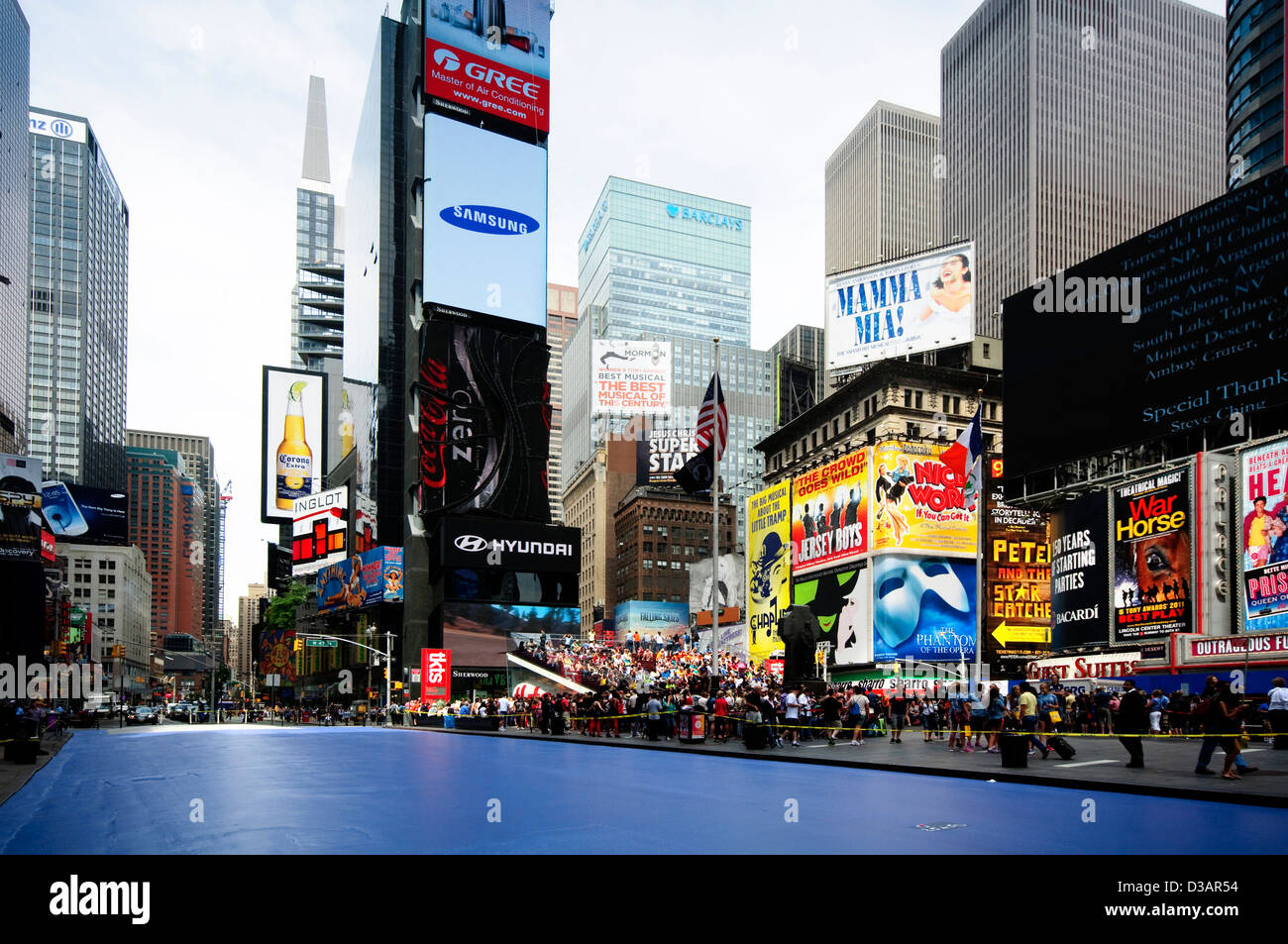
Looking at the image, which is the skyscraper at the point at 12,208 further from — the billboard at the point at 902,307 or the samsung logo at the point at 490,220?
the billboard at the point at 902,307

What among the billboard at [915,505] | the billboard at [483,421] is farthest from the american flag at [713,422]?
the billboard at [483,421]

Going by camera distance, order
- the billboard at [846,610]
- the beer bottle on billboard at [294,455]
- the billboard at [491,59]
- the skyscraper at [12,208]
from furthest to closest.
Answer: the beer bottle on billboard at [294,455], the skyscraper at [12,208], the billboard at [491,59], the billboard at [846,610]

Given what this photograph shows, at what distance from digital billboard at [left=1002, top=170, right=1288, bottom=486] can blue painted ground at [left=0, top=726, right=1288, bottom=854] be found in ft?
110

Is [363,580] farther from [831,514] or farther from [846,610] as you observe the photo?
[846,610]

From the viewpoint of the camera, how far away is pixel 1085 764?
72.5ft

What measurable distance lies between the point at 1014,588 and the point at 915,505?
9382 mm

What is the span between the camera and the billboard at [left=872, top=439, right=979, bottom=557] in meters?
79.8

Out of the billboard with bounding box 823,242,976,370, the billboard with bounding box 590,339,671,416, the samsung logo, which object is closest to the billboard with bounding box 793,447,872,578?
the billboard with bounding box 823,242,976,370

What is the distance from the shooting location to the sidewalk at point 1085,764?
16.7m

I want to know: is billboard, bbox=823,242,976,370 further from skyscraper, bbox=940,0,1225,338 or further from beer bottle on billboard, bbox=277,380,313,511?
skyscraper, bbox=940,0,1225,338

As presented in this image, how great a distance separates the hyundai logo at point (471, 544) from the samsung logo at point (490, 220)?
2655 centimetres
